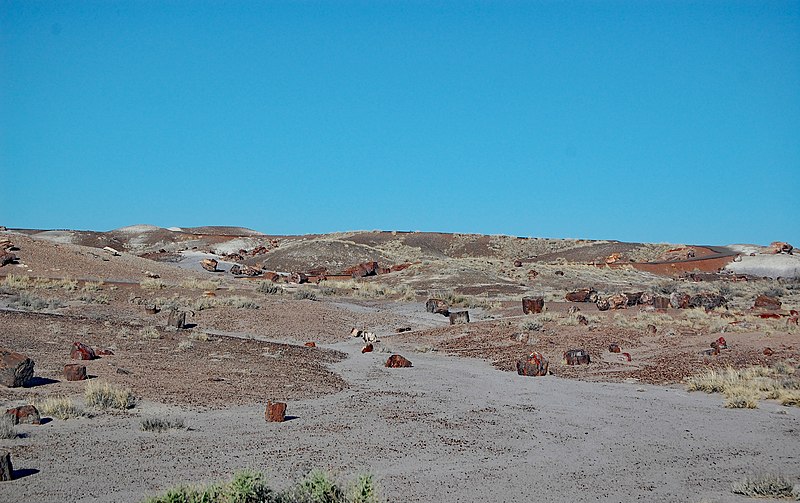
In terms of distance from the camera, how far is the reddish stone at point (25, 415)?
11016mm

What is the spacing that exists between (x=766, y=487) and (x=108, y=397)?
9.72 meters

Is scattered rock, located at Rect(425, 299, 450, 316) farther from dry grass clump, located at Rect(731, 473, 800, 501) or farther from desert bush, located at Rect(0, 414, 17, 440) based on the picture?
dry grass clump, located at Rect(731, 473, 800, 501)

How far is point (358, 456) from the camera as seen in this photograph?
10203mm

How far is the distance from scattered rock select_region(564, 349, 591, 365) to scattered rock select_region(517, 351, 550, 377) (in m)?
1.25

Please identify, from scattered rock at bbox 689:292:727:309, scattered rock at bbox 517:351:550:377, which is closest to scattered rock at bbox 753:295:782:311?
scattered rock at bbox 689:292:727:309

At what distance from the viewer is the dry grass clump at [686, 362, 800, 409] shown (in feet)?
46.9

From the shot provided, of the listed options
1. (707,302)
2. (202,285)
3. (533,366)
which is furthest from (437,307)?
(533,366)

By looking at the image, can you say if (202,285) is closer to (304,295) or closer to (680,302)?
(304,295)

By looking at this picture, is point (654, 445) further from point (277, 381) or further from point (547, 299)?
point (547, 299)

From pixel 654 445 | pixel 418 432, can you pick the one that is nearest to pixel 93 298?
pixel 418 432

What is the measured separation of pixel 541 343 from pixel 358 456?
591 inches

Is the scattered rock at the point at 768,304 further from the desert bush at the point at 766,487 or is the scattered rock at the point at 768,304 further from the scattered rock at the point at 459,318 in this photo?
the desert bush at the point at 766,487

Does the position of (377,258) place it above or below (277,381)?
above

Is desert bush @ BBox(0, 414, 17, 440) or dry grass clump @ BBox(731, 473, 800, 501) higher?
desert bush @ BBox(0, 414, 17, 440)
